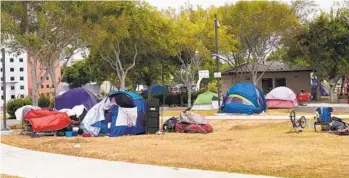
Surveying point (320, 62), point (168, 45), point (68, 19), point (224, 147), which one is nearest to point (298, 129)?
point (224, 147)

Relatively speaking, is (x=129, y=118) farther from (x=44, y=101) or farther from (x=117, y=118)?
(x=44, y=101)

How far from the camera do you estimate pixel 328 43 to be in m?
35.6

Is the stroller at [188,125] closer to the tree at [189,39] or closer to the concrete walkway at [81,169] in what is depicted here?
the concrete walkway at [81,169]

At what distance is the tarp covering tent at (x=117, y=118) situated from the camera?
55.6ft

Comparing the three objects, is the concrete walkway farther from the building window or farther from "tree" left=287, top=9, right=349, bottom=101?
the building window

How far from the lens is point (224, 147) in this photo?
12875 mm

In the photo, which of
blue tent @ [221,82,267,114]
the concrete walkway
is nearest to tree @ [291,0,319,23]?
blue tent @ [221,82,267,114]

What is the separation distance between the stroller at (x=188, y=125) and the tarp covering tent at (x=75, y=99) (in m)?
4.18

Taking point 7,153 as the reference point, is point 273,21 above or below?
above

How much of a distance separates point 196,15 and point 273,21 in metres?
6.05

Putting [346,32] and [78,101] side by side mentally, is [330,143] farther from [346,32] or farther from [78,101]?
[346,32]

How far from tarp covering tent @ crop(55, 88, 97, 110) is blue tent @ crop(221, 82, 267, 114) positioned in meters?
7.96

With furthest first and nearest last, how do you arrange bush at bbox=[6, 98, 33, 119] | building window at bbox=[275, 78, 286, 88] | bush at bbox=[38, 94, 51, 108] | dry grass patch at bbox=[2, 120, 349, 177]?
building window at bbox=[275, 78, 286, 88] < bush at bbox=[38, 94, 51, 108] < bush at bbox=[6, 98, 33, 119] < dry grass patch at bbox=[2, 120, 349, 177]

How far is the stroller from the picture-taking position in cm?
1714
